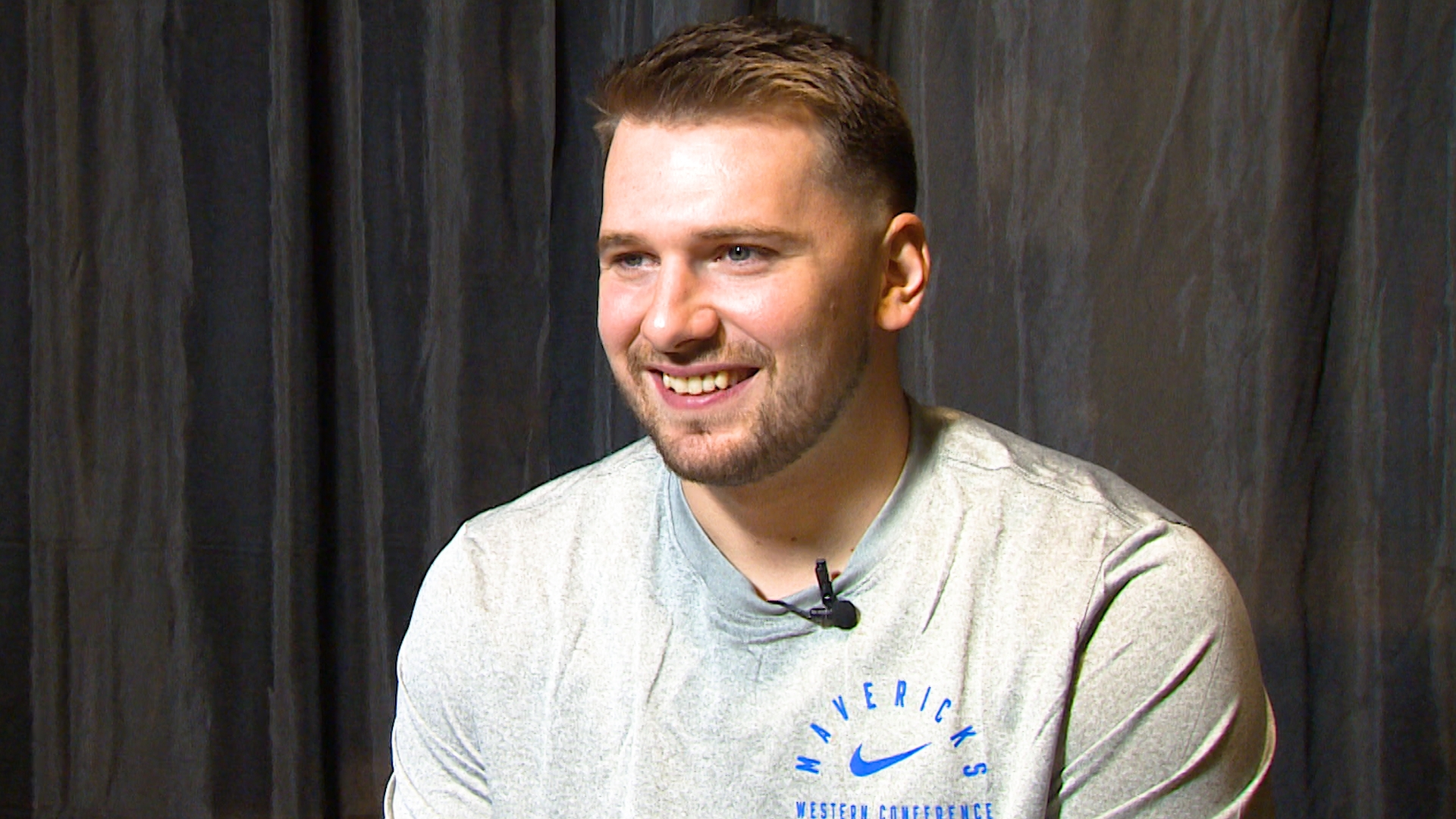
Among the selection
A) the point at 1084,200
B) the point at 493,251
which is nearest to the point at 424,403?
the point at 493,251

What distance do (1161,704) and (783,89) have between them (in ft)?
1.73

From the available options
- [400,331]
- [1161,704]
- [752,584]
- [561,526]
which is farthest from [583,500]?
[400,331]

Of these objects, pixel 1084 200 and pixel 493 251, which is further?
pixel 493 251

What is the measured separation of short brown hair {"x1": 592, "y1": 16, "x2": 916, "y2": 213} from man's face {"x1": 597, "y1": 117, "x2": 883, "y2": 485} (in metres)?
0.02

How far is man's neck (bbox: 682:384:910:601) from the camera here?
1.15m

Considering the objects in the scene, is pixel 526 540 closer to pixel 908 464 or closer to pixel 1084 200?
pixel 908 464

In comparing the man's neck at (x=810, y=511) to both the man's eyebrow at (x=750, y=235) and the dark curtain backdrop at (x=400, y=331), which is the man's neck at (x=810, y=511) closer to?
the man's eyebrow at (x=750, y=235)

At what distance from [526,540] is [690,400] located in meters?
0.23

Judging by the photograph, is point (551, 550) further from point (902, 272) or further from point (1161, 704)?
point (1161, 704)

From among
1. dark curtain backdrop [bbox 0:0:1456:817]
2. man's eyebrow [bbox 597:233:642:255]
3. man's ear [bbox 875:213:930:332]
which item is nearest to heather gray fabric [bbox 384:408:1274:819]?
man's ear [bbox 875:213:930:332]

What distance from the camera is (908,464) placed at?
118 cm

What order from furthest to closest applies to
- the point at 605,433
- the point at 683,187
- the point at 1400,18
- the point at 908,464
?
the point at 605,433, the point at 1400,18, the point at 908,464, the point at 683,187

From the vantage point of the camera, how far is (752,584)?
3.77 feet

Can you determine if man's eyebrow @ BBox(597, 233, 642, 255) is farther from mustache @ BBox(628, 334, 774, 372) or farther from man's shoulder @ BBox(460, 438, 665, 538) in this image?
man's shoulder @ BBox(460, 438, 665, 538)
